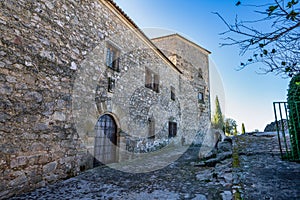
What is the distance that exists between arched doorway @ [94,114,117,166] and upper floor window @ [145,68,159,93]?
2.80 metres

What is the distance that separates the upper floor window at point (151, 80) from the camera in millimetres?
7480

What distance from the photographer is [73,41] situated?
154 inches

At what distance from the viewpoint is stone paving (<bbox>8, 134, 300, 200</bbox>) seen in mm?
2015

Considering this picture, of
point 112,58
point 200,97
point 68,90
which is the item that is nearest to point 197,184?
point 68,90

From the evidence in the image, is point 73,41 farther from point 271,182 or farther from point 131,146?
point 271,182

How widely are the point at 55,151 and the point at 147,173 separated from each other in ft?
6.54

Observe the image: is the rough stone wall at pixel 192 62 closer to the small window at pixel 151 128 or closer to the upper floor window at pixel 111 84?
the small window at pixel 151 128

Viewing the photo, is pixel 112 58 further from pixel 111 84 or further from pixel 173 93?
pixel 173 93

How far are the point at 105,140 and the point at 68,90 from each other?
72.3 inches

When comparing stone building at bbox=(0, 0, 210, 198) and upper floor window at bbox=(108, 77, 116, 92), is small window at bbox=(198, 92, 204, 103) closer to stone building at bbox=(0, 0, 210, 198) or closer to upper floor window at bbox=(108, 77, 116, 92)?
stone building at bbox=(0, 0, 210, 198)

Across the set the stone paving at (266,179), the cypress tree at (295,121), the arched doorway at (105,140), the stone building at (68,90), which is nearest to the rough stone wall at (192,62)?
the stone building at (68,90)

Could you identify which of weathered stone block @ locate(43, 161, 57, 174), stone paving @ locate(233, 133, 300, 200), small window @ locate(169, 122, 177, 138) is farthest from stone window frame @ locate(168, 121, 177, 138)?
weathered stone block @ locate(43, 161, 57, 174)

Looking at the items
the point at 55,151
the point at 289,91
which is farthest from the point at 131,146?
the point at 289,91

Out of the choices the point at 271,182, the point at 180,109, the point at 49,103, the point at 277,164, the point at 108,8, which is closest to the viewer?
the point at 271,182
